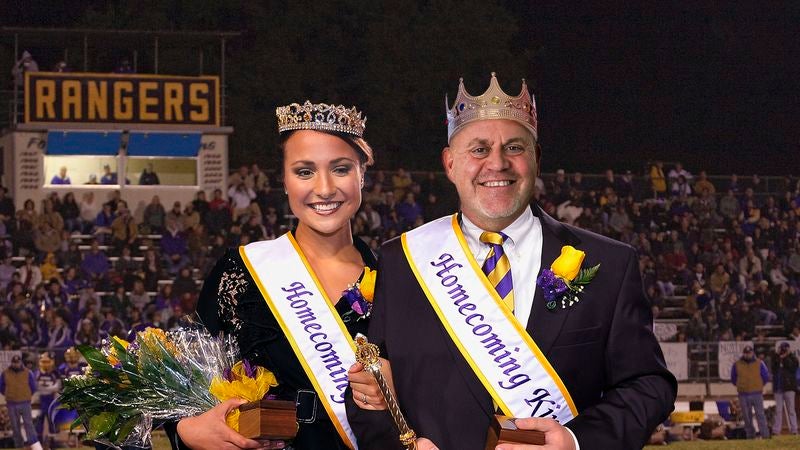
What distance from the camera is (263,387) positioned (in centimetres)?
409

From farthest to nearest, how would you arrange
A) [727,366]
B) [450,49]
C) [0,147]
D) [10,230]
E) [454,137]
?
[450,49], [0,147], [10,230], [727,366], [454,137]

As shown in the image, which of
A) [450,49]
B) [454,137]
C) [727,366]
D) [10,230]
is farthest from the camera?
[450,49]

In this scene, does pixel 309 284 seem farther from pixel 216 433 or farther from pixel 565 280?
pixel 565 280

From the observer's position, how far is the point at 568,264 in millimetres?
3105

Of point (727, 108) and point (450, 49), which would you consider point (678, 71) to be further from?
point (450, 49)

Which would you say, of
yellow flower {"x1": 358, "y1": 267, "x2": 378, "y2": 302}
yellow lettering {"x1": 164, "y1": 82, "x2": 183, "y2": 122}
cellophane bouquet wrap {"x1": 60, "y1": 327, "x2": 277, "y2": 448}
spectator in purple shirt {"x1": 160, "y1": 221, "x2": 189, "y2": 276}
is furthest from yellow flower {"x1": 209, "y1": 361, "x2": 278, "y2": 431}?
yellow lettering {"x1": 164, "y1": 82, "x2": 183, "y2": 122}

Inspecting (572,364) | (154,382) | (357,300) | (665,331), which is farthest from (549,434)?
(665,331)

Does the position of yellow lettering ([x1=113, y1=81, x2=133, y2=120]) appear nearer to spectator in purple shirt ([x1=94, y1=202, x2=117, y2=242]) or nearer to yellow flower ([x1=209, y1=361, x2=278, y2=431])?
spectator in purple shirt ([x1=94, y1=202, x2=117, y2=242])

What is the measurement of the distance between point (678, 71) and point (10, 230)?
2930 cm

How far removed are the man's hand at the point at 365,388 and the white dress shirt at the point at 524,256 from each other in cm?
37

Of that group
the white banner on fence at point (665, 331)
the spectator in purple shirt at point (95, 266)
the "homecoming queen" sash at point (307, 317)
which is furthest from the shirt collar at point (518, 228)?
the spectator in purple shirt at point (95, 266)

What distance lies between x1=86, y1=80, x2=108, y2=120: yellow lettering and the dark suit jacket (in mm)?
26071

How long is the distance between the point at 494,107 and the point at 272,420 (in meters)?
1.09

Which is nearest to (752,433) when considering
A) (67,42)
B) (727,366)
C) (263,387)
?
(727,366)
